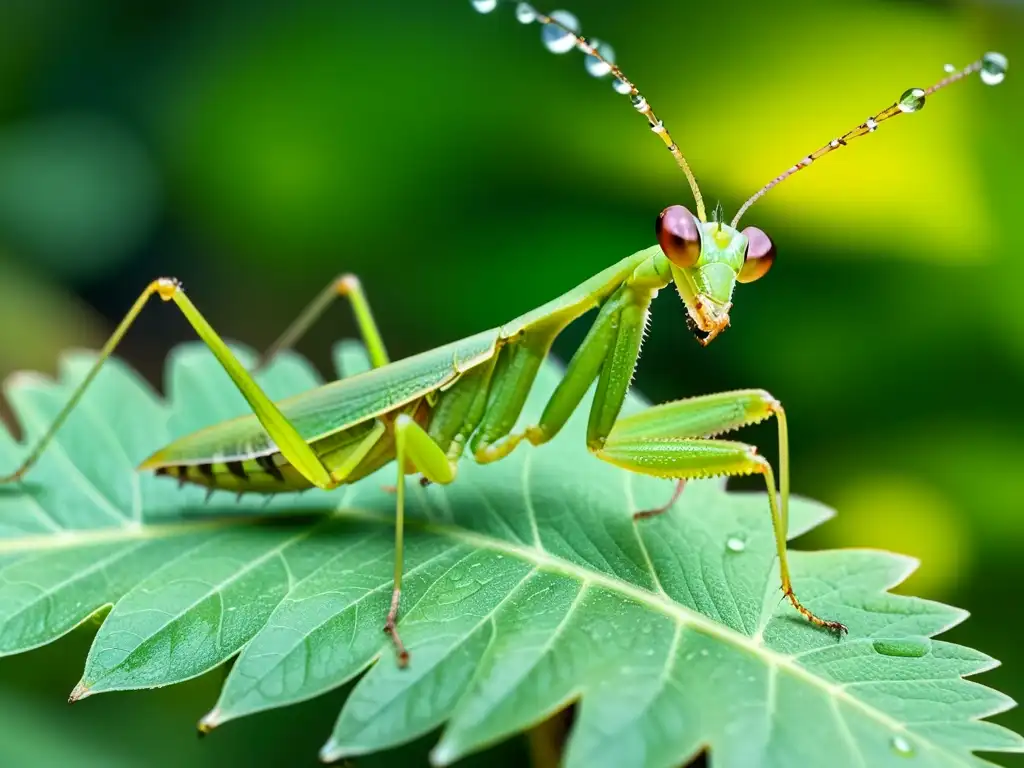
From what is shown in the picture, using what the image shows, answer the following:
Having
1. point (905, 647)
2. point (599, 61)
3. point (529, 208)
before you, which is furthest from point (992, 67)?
point (529, 208)

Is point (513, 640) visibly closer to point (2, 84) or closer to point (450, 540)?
point (450, 540)

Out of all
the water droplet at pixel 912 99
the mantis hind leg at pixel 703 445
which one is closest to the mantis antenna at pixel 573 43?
the water droplet at pixel 912 99

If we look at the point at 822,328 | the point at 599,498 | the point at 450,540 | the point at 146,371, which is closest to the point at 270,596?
the point at 450,540

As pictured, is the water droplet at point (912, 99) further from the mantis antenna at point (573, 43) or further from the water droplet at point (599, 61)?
the water droplet at point (599, 61)

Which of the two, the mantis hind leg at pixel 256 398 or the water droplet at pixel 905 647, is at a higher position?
the mantis hind leg at pixel 256 398

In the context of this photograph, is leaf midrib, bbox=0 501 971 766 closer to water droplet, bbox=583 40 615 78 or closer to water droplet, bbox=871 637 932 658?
water droplet, bbox=871 637 932 658

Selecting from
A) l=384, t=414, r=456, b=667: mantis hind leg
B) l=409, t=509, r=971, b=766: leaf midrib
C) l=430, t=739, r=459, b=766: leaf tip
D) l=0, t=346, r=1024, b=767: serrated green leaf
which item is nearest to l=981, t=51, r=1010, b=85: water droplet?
l=0, t=346, r=1024, b=767: serrated green leaf
